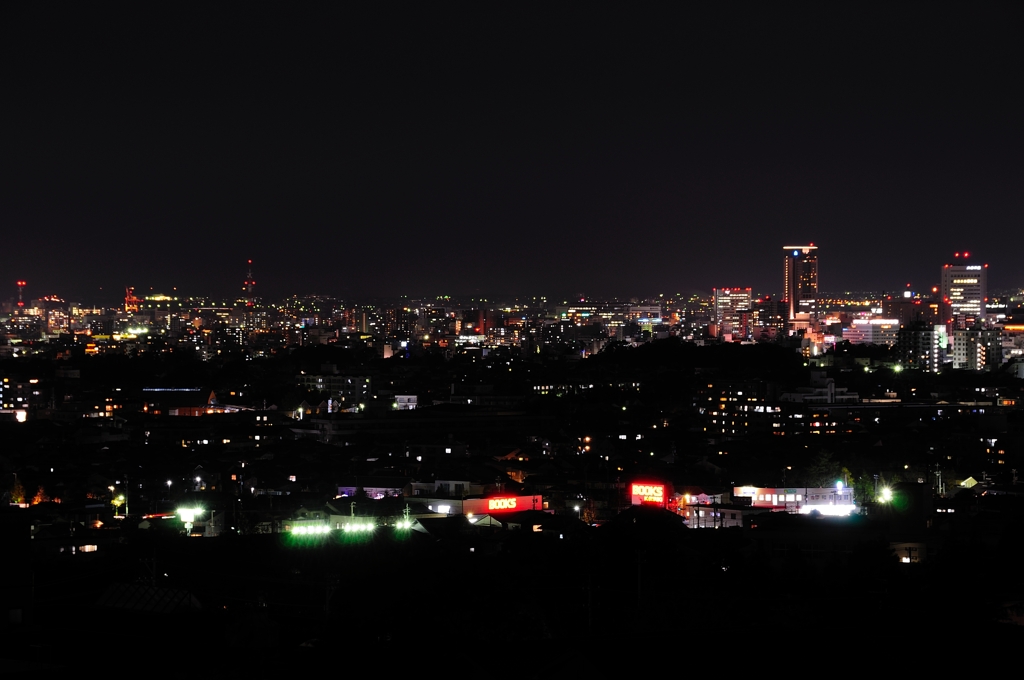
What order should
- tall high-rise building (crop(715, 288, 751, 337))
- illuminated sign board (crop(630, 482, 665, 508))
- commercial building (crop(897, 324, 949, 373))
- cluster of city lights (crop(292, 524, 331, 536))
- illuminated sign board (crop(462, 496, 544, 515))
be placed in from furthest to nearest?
tall high-rise building (crop(715, 288, 751, 337)), commercial building (crop(897, 324, 949, 373)), illuminated sign board (crop(630, 482, 665, 508)), illuminated sign board (crop(462, 496, 544, 515)), cluster of city lights (crop(292, 524, 331, 536))

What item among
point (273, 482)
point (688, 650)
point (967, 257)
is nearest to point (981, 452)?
point (273, 482)

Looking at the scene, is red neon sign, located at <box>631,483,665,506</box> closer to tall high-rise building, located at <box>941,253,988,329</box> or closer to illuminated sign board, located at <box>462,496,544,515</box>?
illuminated sign board, located at <box>462,496,544,515</box>

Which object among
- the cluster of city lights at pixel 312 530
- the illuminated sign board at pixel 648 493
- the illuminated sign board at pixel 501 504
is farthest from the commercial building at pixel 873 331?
the cluster of city lights at pixel 312 530

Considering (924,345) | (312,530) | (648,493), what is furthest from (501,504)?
(924,345)

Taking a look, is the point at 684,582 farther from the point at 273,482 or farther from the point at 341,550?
the point at 273,482

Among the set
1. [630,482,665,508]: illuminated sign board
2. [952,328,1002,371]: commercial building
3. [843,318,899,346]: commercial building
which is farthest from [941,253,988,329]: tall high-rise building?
[630,482,665,508]: illuminated sign board

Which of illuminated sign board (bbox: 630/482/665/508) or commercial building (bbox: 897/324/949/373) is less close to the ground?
commercial building (bbox: 897/324/949/373)

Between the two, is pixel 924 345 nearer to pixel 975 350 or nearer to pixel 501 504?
pixel 975 350
